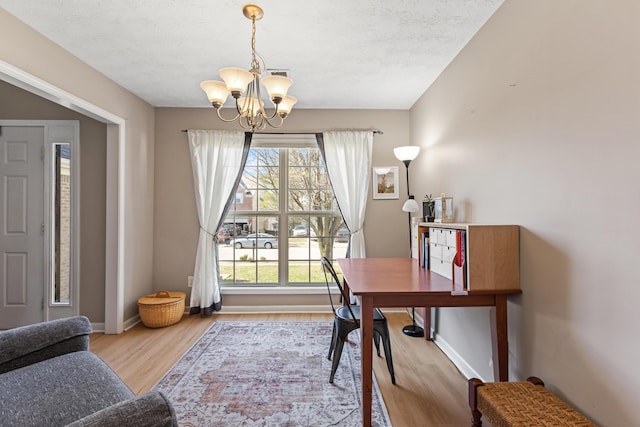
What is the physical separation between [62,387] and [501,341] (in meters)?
2.04

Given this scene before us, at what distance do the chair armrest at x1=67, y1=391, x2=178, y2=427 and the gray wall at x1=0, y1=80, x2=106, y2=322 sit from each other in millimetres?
2836

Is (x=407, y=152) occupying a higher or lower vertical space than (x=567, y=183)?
higher

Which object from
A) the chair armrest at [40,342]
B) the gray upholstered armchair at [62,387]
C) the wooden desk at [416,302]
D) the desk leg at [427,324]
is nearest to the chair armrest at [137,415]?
the gray upholstered armchair at [62,387]

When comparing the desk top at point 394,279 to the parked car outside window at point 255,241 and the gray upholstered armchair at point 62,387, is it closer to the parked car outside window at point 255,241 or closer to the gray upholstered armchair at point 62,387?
the gray upholstered armchair at point 62,387

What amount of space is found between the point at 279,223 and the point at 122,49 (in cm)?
220

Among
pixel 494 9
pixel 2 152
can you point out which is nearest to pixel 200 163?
pixel 2 152

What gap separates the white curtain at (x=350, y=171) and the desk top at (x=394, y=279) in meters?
0.92

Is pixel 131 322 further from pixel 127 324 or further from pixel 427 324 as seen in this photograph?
pixel 427 324

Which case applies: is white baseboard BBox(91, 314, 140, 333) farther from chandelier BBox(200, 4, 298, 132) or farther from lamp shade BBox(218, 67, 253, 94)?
lamp shade BBox(218, 67, 253, 94)

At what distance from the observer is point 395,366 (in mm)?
2355

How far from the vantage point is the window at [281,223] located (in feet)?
12.1

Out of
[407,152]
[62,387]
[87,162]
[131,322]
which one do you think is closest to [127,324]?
[131,322]

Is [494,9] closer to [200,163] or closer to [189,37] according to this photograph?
[189,37]

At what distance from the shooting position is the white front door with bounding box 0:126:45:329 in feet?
9.94
